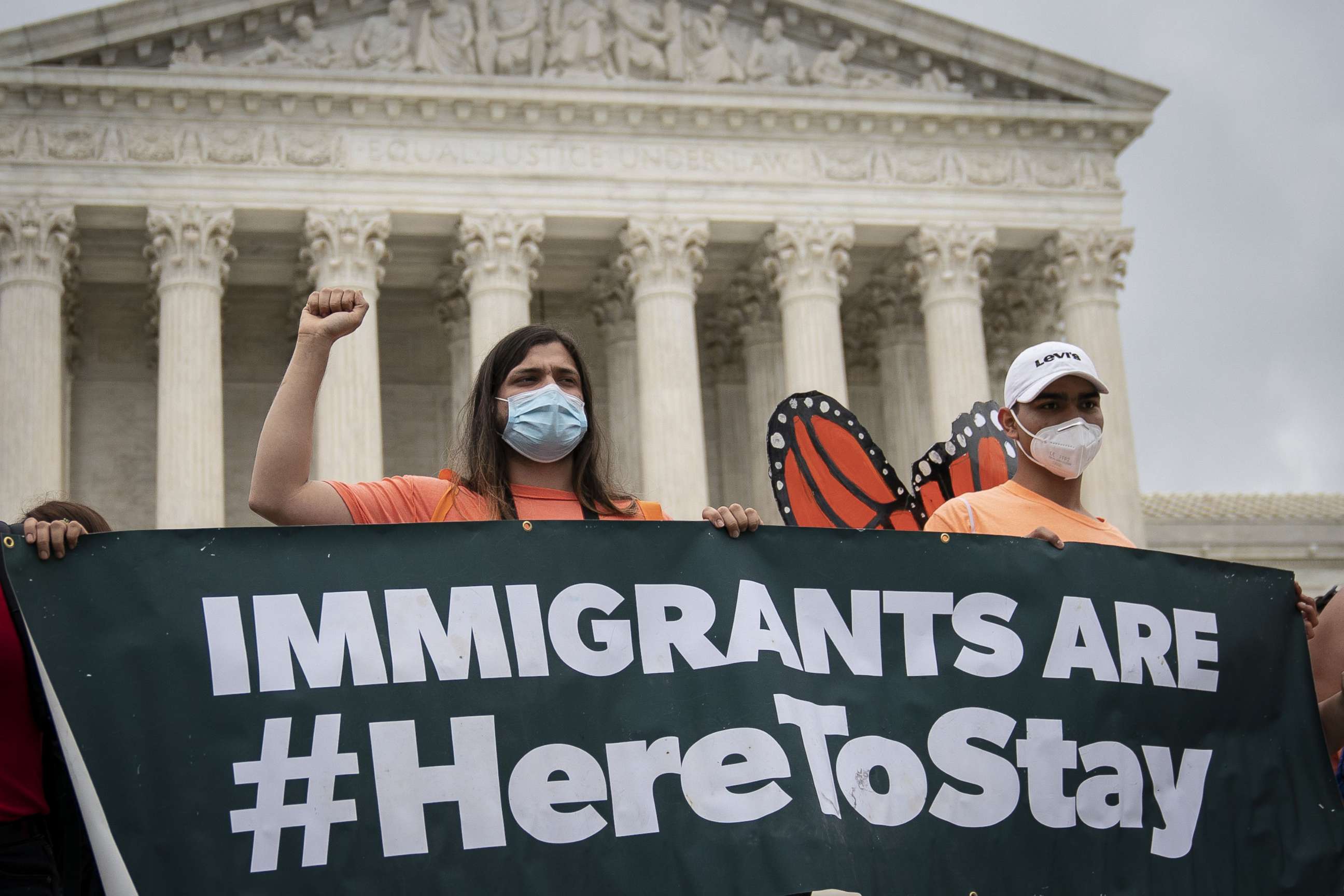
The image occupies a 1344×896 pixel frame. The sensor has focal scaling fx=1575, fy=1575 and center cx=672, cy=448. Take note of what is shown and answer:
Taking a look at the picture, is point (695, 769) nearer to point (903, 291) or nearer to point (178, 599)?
point (178, 599)

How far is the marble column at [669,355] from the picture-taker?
100 ft

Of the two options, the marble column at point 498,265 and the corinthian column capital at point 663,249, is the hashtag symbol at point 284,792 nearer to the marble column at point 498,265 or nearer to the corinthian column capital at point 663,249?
the marble column at point 498,265

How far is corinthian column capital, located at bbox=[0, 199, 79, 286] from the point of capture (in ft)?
95.8

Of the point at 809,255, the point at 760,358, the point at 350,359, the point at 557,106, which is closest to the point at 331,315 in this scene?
the point at 350,359

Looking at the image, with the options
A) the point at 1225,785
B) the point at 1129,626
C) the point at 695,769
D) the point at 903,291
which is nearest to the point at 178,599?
the point at 695,769

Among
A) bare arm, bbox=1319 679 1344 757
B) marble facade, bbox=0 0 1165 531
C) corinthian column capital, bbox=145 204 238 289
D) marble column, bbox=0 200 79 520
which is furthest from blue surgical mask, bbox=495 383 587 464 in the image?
corinthian column capital, bbox=145 204 238 289

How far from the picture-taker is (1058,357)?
728cm

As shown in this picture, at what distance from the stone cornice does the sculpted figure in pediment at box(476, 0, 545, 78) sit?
722mm

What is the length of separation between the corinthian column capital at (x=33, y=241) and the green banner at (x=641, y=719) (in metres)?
25.9

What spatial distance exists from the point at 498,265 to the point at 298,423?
2553 centimetres

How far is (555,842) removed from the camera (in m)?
5.50

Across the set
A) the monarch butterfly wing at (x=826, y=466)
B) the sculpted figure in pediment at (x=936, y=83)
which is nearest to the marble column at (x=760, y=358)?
the sculpted figure in pediment at (x=936, y=83)

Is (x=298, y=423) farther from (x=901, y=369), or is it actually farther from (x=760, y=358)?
(x=901, y=369)

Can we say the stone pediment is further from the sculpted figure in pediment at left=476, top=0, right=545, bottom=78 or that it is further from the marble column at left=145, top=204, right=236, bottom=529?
the marble column at left=145, top=204, right=236, bottom=529
